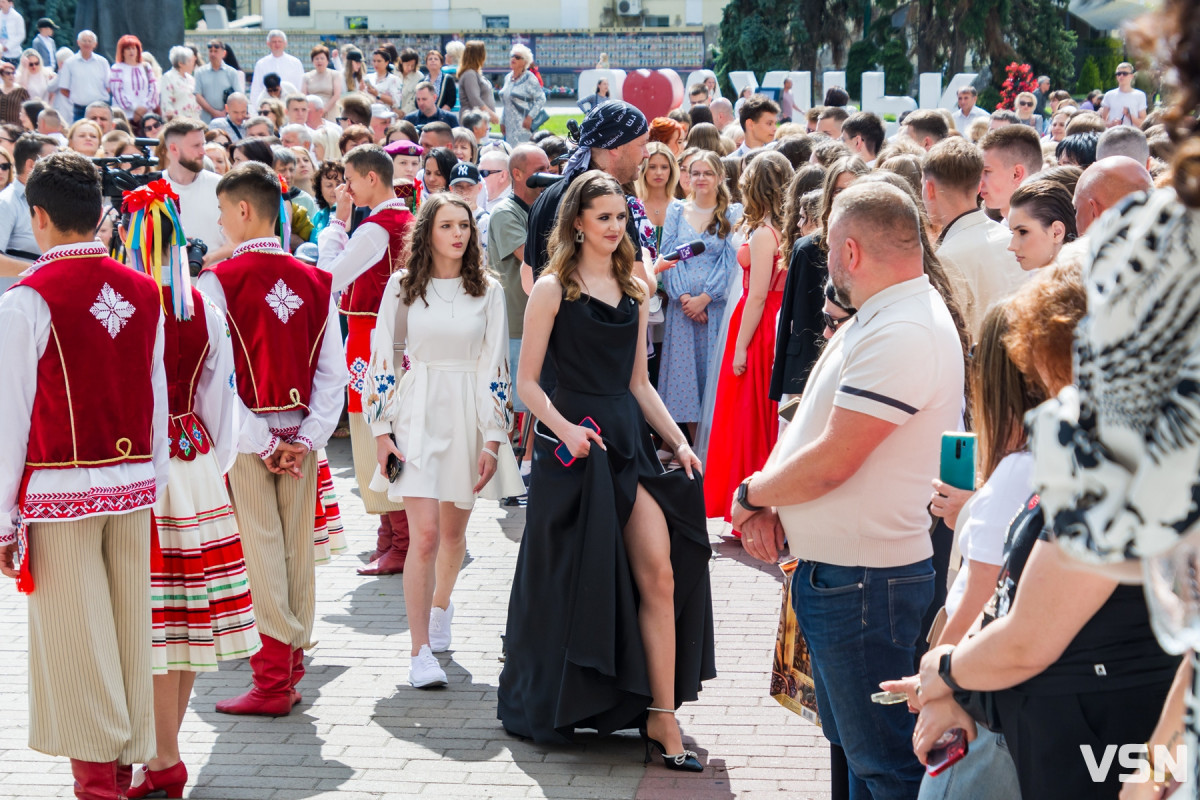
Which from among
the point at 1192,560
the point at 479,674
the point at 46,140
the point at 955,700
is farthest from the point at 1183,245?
the point at 46,140

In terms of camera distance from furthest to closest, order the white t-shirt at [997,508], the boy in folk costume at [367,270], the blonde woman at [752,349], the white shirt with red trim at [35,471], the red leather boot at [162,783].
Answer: the blonde woman at [752,349], the boy in folk costume at [367,270], the red leather boot at [162,783], the white shirt with red trim at [35,471], the white t-shirt at [997,508]

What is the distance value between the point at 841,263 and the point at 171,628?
271 cm

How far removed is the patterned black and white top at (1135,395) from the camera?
1494 millimetres

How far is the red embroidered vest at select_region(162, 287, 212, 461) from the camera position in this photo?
4441 millimetres

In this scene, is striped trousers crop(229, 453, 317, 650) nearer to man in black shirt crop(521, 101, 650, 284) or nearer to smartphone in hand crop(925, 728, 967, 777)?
man in black shirt crop(521, 101, 650, 284)

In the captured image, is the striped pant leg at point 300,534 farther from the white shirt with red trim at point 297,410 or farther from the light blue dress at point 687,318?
the light blue dress at point 687,318

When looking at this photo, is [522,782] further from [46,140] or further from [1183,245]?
[46,140]

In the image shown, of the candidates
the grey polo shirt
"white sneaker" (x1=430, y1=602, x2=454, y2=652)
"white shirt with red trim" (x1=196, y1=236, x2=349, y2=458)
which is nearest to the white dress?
"white shirt with red trim" (x1=196, y1=236, x2=349, y2=458)

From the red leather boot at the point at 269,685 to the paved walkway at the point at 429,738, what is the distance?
59mm

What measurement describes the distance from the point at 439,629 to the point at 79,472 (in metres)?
2.22

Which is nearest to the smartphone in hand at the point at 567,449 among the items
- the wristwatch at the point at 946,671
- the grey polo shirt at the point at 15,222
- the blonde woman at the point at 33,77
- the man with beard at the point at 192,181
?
the wristwatch at the point at 946,671

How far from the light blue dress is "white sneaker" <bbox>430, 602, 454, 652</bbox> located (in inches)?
102

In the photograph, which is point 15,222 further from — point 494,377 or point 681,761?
point 681,761

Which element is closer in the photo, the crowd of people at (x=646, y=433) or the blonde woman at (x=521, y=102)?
the crowd of people at (x=646, y=433)
